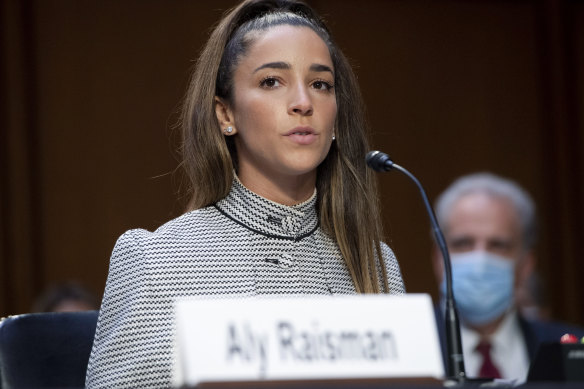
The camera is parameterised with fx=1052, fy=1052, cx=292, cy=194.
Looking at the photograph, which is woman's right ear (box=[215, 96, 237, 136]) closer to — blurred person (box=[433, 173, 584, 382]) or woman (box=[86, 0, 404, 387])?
woman (box=[86, 0, 404, 387])

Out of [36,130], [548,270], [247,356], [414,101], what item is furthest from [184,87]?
[247,356]

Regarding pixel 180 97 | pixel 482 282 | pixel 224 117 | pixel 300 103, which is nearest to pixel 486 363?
pixel 482 282

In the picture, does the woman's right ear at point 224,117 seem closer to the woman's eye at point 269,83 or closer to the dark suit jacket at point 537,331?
the woman's eye at point 269,83

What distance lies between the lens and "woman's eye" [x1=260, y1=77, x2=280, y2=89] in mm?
2467

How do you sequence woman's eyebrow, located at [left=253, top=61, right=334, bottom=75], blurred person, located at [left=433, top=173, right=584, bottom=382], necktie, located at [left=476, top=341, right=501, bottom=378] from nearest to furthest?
1. woman's eyebrow, located at [left=253, top=61, right=334, bottom=75]
2. necktie, located at [left=476, top=341, right=501, bottom=378]
3. blurred person, located at [left=433, top=173, right=584, bottom=382]

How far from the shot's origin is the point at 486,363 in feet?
13.1

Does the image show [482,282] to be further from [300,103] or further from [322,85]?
[300,103]

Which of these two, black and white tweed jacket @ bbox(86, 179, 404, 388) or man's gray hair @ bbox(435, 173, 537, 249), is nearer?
black and white tweed jacket @ bbox(86, 179, 404, 388)

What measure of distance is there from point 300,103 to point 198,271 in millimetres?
451

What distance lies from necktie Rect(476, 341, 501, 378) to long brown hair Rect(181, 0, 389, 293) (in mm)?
1378

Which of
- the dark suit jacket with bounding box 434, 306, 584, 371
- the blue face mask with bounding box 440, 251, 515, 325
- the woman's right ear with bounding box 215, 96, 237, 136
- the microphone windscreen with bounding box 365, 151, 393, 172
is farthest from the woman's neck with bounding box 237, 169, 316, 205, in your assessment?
the blue face mask with bounding box 440, 251, 515, 325

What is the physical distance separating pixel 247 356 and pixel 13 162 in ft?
12.2

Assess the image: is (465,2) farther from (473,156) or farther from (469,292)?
(469,292)

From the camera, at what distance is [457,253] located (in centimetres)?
435
